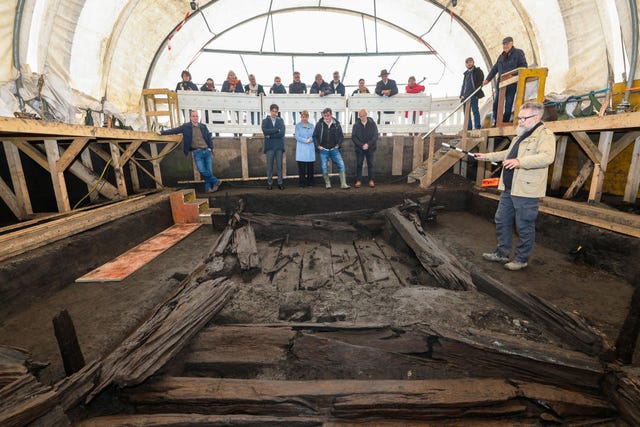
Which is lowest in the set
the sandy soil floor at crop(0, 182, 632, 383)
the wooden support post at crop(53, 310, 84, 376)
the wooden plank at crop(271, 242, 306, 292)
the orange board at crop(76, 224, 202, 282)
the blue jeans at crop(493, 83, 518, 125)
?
the wooden plank at crop(271, 242, 306, 292)

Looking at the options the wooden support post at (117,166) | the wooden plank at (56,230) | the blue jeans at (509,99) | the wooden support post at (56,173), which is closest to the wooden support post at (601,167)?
the blue jeans at (509,99)

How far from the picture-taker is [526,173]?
3.34 meters

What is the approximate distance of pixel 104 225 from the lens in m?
4.22

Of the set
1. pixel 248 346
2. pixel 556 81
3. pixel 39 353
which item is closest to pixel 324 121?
pixel 248 346

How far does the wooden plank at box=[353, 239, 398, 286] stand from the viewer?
408 centimetres

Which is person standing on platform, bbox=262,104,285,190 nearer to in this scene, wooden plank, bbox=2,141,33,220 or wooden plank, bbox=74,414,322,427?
wooden plank, bbox=2,141,33,220

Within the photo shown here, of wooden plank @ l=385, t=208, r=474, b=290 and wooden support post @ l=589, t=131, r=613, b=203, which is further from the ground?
wooden support post @ l=589, t=131, r=613, b=203

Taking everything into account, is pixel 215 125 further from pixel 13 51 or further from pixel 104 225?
pixel 104 225

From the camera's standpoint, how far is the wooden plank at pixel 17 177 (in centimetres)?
414

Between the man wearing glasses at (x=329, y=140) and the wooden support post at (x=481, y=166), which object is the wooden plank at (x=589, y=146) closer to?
the wooden support post at (x=481, y=166)

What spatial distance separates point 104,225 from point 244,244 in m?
2.12

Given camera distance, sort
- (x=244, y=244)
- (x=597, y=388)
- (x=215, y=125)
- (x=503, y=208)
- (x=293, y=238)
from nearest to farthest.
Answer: (x=597, y=388) < (x=503, y=208) < (x=244, y=244) < (x=293, y=238) < (x=215, y=125)

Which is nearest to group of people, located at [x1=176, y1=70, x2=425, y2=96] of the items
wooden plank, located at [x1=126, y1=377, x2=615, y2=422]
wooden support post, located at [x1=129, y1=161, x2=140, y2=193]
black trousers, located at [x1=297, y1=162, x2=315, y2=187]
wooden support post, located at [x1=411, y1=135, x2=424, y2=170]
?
wooden support post, located at [x1=411, y1=135, x2=424, y2=170]

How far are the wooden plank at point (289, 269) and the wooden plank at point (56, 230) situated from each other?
2771mm
